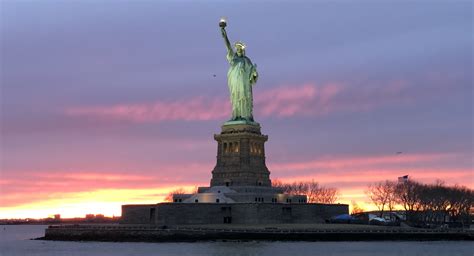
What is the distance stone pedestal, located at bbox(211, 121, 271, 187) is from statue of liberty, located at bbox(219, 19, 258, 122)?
2.02m

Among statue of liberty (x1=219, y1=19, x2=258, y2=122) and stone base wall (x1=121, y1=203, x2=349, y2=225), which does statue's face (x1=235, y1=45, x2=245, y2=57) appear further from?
stone base wall (x1=121, y1=203, x2=349, y2=225)

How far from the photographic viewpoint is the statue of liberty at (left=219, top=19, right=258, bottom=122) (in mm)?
102938

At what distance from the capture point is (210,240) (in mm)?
83188

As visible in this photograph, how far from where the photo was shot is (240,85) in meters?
103

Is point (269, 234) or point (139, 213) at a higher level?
point (139, 213)

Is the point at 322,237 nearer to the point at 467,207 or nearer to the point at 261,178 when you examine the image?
the point at 261,178

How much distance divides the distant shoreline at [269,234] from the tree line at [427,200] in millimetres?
30650

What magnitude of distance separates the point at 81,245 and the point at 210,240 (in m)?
14.3

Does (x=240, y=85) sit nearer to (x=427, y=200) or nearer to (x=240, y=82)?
(x=240, y=82)

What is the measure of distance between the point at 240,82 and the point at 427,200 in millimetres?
37672

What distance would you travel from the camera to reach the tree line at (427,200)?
122062 mm

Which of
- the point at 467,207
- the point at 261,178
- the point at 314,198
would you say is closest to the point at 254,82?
the point at 261,178

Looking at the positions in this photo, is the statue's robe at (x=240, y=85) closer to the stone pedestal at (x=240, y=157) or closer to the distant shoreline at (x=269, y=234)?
the stone pedestal at (x=240, y=157)

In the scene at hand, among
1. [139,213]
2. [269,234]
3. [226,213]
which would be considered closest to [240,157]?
[226,213]
